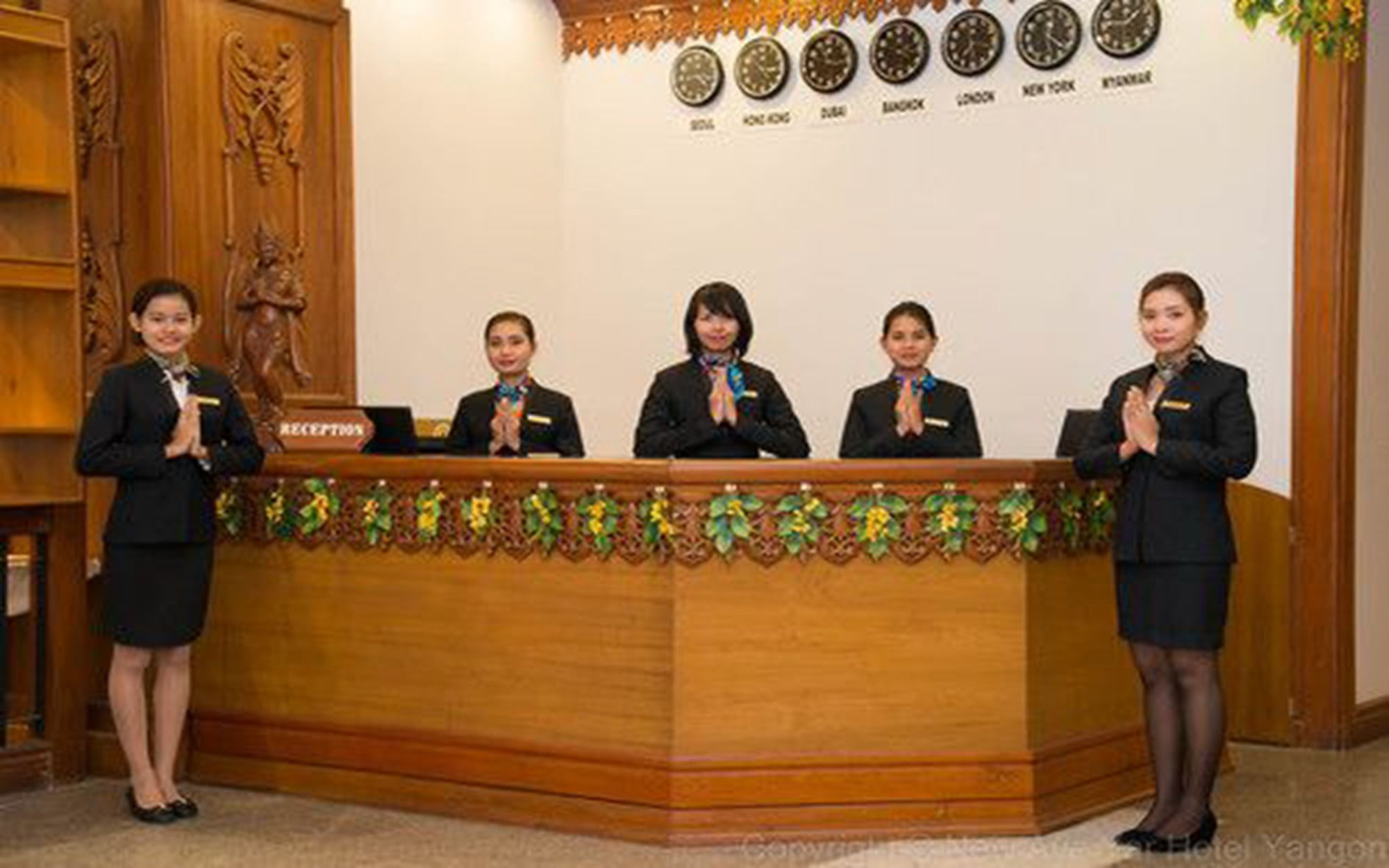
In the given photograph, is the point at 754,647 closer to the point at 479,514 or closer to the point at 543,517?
the point at 543,517

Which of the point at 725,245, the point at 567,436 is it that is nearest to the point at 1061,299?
the point at 725,245

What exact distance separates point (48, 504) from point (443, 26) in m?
3.10

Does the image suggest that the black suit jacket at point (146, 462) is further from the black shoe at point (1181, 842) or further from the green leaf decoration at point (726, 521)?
the black shoe at point (1181, 842)

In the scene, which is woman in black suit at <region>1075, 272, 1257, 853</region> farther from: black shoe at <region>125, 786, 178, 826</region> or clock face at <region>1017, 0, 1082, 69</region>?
black shoe at <region>125, 786, 178, 826</region>

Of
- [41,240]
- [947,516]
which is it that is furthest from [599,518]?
[41,240]

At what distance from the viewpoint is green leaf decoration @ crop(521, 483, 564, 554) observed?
5.61 m

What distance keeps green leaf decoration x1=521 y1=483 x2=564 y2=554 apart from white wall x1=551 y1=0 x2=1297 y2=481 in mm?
2798

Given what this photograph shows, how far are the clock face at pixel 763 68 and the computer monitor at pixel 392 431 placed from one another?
9.89ft

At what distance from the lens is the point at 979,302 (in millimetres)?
7895

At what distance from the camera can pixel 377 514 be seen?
5938mm

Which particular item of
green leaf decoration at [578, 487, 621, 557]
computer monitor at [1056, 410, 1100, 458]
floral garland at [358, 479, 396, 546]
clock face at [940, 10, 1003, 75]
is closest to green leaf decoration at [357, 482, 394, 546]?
floral garland at [358, 479, 396, 546]

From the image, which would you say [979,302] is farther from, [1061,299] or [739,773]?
[739,773]

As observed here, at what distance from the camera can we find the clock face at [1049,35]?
25.1ft

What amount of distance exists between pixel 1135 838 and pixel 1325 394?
2.33 metres
